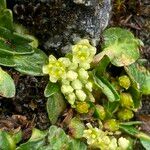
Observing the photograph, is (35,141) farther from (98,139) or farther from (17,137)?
(98,139)

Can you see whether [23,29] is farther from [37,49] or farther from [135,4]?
[135,4]

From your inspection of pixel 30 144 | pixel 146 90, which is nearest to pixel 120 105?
pixel 146 90

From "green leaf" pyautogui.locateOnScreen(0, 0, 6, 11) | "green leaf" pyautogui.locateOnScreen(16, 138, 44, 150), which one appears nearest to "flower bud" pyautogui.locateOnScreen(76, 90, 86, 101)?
"green leaf" pyautogui.locateOnScreen(16, 138, 44, 150)

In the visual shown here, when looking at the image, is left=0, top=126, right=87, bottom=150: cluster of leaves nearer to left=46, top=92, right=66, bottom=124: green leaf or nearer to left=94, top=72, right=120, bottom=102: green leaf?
left=46, top=92, right=66, bottom=124: green leaf

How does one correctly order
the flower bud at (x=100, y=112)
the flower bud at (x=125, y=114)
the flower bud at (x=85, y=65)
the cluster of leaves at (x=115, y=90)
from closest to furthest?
the flower bud at (x=85, y=65), the cluster of leaves at (x=115, y=90), the flower bud at (x=100, y=112), the flower bud at (x=125, y=114)

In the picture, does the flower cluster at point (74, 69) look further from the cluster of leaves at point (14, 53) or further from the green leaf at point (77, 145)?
the green leaf at point (77, 145)

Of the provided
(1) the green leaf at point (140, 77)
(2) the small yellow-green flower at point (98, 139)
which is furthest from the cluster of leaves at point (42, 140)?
(1) the green leaf at point (140, 77)
